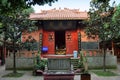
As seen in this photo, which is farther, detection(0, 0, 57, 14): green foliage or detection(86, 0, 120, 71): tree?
detection(86, 0, 120, 71): tree

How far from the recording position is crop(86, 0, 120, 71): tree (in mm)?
17439

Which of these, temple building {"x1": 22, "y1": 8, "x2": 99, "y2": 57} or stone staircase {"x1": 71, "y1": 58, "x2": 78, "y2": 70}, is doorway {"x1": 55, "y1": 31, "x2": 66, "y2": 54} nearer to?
temple building {"x1": 22, "y1": 8, "x2": 99, "y2": 57}

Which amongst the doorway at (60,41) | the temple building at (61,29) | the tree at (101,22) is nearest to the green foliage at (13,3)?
the tree at (101,22)

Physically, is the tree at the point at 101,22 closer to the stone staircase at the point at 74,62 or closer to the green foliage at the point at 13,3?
the stone staircase at the point at 74,62

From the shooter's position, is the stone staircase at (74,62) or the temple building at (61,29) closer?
the stone staircase at (74,62)

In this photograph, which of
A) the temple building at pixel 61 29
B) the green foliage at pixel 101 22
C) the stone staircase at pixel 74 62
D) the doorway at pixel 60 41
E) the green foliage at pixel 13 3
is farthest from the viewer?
the doorway at pixel 60 41

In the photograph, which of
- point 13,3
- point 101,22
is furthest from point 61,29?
point 13,3

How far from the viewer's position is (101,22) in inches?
704

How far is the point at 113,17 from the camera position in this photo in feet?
55.2

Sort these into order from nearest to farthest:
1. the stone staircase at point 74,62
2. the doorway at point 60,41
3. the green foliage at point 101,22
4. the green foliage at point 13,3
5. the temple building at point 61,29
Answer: the green foliage at point 13,3 → the green foliage at point 101,22 → the stone staircase at point 74,62 → the temple building at point 61,29 → the doorway at point 60,41

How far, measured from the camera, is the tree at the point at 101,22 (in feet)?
57.2

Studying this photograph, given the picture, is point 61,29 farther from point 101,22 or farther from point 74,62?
point 101,22

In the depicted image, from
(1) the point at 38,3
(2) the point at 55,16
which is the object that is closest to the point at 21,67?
(2) the point at 55,16

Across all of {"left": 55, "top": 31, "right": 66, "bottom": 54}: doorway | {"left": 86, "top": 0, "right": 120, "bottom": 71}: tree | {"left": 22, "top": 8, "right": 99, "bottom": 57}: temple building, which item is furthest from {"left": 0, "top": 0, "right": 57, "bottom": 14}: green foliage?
{"left": 55, "top": 31, "right": 66, "bottom": 54}: doorway
